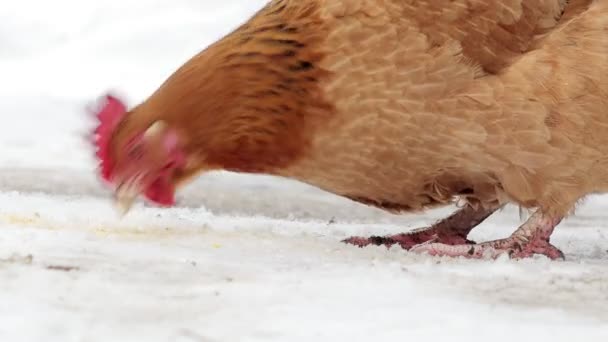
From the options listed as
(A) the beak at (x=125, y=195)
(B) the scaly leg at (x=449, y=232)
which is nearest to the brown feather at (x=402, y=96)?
(A) the beak at (x=125, y=195)

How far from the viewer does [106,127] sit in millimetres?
2346

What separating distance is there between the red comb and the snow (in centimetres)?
8

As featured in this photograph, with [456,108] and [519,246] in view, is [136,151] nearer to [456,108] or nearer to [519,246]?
[456,108]

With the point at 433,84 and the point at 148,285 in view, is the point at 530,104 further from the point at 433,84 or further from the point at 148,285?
the point at 148,285

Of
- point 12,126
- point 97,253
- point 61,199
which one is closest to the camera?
point 97,253

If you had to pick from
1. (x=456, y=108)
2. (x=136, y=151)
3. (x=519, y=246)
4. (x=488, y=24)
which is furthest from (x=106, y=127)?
(x=519, y=246)

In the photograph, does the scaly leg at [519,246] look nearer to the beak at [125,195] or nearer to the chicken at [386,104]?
the chicken at [386,104]

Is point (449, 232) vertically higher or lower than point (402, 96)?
lower

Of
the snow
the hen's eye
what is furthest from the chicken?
the snow

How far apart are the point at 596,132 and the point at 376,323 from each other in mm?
1138

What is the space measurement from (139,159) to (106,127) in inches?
5.6

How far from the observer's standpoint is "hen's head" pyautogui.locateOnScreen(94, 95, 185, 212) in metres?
2.27

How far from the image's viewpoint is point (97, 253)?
6.59 ft

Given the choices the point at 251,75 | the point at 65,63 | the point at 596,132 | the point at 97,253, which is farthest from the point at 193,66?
the point at 65,63
